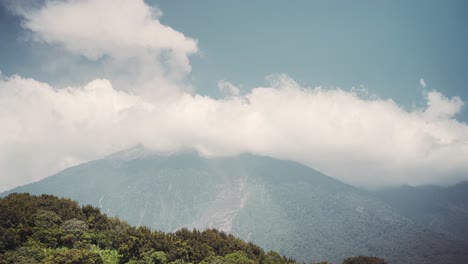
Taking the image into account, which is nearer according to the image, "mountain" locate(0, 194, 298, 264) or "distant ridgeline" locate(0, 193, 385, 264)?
"mountain" locate(0, 194, 298, 264)

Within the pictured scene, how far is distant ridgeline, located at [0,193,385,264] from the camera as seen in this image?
186ft

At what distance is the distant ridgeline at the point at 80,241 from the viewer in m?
56.7

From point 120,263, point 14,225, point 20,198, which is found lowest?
point 120,263

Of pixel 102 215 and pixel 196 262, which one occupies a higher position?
pixel 102 215

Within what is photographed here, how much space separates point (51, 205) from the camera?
73375 millimetres

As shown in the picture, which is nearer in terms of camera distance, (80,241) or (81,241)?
(80,241)

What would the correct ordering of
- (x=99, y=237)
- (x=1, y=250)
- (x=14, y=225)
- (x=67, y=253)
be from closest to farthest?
1. (x=67, y=253)
2. (x=1, y=250)
3. (x=14, y=225)
4. (x=99, y=237)

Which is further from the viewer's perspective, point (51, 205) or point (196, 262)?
point (51, 205)

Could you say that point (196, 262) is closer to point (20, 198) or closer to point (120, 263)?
point (120, 263)

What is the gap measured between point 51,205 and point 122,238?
15.8 meters

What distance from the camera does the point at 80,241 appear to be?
64312 mm

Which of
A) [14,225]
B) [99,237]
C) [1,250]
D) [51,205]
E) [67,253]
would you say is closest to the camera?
[67,253]

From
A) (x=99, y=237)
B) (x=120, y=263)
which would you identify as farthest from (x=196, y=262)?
(x=99, y=237)

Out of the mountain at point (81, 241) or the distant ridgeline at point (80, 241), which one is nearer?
the mountain at point (81, 241)
